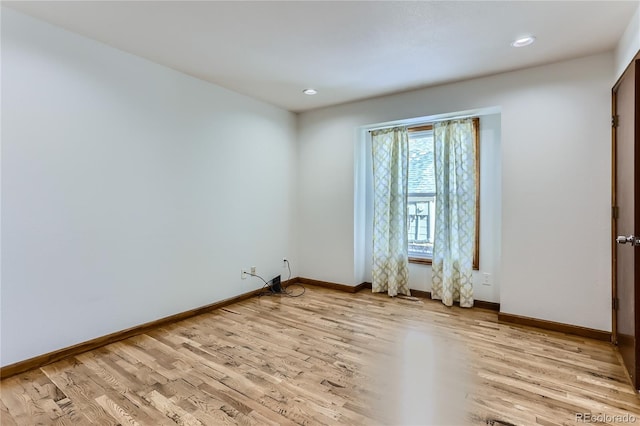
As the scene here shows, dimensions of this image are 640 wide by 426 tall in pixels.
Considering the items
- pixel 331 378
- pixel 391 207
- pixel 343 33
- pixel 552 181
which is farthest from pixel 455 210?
pixel 331 378

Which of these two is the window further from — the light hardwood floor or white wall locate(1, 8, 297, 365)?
white wall locate(1, 8, 297, 365)

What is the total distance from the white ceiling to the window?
0.89m

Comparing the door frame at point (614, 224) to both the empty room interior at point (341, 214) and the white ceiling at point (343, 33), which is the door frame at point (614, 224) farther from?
the white ceiling at point (343, 33)

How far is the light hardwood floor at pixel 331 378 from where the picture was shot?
1848mm

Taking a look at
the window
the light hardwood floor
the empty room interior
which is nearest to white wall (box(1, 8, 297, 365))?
the empty room interior

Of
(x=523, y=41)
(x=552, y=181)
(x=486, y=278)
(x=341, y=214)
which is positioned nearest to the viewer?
(x=523, y=41)

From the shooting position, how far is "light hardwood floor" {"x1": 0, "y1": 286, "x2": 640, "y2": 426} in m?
1.85

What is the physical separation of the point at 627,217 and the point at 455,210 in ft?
5.27

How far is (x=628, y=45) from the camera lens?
2.35m

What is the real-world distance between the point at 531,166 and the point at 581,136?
1.45ft

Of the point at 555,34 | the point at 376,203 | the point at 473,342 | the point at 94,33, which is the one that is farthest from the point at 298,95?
the point at 473,342

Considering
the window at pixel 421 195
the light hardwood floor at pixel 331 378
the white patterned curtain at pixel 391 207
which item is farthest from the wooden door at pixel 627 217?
the white patterned curtain at pixel 391 207

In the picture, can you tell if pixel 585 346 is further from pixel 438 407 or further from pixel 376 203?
pixel 376 203

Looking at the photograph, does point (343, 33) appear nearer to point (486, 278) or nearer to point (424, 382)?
point (424, 382)
